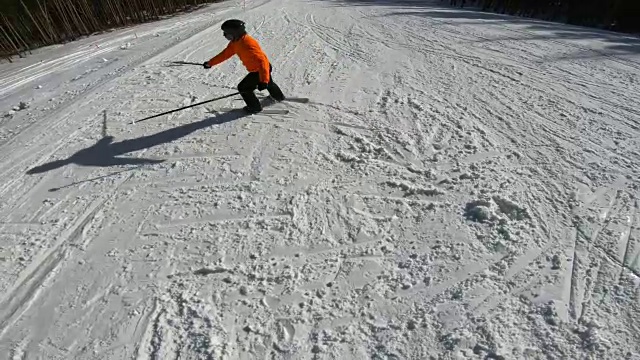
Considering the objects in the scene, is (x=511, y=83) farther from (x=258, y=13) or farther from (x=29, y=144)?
(x=258, y=13)

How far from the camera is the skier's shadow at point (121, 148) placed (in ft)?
14.2

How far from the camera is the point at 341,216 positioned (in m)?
3.27

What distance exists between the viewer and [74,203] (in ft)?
12.2

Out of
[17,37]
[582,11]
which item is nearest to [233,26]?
[17,37]

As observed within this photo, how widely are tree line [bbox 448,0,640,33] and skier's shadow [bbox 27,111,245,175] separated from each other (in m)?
9.79

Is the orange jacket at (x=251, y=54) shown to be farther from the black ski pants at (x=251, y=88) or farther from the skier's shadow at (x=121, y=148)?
the skier's shadow at (x=121, y=148)

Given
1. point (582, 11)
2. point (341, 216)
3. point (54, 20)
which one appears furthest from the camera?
point (582, 11)

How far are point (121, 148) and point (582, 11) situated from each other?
12249 millimetres

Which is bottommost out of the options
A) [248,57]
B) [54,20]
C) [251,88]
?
[54,20]

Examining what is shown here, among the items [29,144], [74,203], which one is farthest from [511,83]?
[29,144]

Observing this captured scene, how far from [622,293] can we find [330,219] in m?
2.04

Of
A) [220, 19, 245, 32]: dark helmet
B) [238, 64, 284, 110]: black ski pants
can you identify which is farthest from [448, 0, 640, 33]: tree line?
[220, 19, 245, 32]: dark helmet

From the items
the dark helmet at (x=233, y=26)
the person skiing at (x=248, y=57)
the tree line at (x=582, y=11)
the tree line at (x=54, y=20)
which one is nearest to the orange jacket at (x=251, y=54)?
the person skiing at (x=248, y=57)

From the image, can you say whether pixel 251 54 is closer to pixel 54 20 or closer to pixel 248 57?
pixel 248 57
